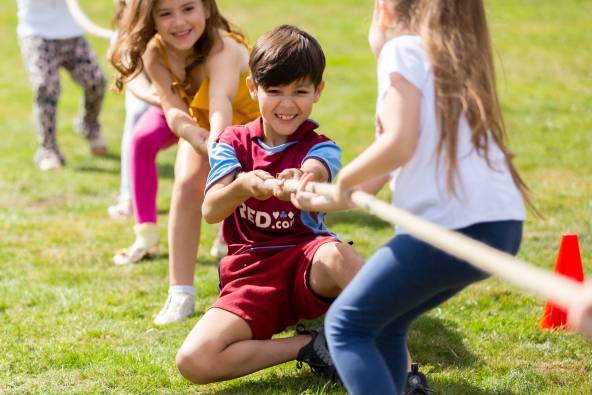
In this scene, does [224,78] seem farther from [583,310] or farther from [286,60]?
[583,310]

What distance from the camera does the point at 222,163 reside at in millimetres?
3904

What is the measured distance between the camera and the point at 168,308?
479 centimetres

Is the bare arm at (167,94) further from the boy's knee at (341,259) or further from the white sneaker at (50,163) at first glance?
the white sneaker at (50,163)

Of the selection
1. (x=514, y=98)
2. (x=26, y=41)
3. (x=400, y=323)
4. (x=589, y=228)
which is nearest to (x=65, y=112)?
(x=26, y=41)

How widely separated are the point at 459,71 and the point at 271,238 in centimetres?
135

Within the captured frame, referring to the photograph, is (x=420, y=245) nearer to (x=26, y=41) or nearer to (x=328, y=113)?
(x=26, y=41)

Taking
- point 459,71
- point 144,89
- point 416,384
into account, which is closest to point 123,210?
point 144,89

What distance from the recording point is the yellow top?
4.70 m

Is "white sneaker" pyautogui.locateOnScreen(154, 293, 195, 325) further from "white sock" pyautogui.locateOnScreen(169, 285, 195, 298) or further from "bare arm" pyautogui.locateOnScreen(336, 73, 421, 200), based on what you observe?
"bare arm" pyautogui.locateOnScreen(336, 73, 421, 200)

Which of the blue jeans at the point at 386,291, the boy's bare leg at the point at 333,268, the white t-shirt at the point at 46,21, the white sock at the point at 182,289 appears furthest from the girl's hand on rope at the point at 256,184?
the white t-shirt at the point at 46,21

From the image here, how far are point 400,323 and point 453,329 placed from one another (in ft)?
4.22

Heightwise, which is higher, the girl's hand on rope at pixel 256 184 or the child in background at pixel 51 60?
the girl's hand on rope at pixel 256 184

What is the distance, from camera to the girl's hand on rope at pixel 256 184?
3.55 metres

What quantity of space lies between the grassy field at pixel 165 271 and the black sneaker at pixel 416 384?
137 millimetres
